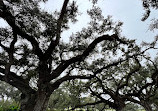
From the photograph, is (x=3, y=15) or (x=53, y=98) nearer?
(x=3, y=15)

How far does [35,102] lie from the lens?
6.95 m

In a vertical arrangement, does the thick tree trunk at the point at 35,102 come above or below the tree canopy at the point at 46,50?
below

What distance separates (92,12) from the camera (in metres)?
8.06

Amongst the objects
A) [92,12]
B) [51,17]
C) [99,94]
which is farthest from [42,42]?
[99,94]

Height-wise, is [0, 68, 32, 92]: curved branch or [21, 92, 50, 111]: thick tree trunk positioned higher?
[0, 68, 32, 92]: curved branch

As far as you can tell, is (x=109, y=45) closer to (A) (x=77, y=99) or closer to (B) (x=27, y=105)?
(B) (x=27, y=105)

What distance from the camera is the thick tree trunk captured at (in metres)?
6.50

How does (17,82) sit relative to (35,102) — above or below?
above

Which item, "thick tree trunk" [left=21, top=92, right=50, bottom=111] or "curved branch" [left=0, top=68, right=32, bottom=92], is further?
"curved branch" [left=0, top=68, right=32, bottom=92]

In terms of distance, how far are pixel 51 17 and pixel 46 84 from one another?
408 cm

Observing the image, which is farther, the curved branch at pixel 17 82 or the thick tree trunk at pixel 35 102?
the curved branch at pixel 17 82

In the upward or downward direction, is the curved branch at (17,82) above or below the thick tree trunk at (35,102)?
above

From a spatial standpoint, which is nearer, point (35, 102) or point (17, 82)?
point (35, 102)

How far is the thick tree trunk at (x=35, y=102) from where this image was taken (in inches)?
256
